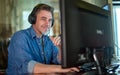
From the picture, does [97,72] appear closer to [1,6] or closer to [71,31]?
[71,31]

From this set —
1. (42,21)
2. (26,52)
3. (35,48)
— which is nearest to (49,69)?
(26,52)

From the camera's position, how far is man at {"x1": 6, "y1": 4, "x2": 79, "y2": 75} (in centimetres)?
148

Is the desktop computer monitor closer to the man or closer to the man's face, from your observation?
the man

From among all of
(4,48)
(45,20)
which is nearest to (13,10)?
(4,48)

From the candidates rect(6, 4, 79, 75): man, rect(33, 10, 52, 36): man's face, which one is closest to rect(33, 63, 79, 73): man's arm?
rect(6, 4, 79, 75): man

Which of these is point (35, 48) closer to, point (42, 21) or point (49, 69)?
point (42, 21)

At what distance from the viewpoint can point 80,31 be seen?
38.6 inches

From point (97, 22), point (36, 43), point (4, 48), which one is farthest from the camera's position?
point (4, 48)

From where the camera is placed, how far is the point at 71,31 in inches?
36.0

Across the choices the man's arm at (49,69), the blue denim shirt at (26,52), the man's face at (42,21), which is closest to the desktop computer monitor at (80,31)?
the man's arm at (49,69)

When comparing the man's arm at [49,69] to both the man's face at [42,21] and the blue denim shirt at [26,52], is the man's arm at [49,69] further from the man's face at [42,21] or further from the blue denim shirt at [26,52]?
the man's face at [42,21]

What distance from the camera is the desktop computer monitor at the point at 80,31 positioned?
35.0 inches

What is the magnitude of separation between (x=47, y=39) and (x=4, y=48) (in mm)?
1273

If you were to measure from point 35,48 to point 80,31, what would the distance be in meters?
0.88
